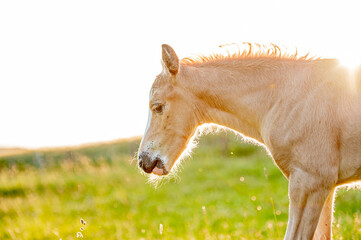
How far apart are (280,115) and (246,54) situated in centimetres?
107

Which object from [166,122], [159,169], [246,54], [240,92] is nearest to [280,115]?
[240,92]

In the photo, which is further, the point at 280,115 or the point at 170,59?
the point at 170,59

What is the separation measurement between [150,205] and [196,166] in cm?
491

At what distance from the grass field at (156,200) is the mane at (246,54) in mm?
2938

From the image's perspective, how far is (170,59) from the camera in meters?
5.55

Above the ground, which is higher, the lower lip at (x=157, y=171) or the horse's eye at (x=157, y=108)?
the horse's eye at (x=157, y=108)

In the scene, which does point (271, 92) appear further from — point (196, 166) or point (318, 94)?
point (196, 166)

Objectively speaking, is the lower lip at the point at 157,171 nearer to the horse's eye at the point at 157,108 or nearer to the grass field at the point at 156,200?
the horse's eye at the point at 157,108

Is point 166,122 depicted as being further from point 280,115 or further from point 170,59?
point 280,115

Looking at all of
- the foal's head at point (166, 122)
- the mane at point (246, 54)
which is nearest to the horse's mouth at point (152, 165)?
the foal's head at point (166, 122)

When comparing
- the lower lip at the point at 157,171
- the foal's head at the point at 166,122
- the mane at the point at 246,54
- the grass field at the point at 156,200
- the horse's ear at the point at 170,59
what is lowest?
the grass field at the point at 156,200

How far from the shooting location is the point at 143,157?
590 centimetres

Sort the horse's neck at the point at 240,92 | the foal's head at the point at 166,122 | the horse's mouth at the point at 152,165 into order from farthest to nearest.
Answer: the horse's mouth at the point at 152,165
the foal's head at the point at 166,122
the horse's neck at the point at 240,92

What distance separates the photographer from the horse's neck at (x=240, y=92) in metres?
5.44
